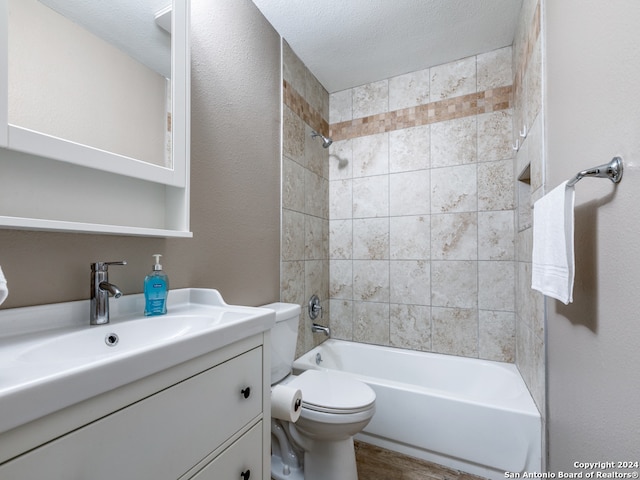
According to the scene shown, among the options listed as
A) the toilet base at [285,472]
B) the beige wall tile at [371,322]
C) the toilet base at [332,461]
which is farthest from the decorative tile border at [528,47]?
the toilet base at [285,472]

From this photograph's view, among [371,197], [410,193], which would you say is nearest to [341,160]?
[371,197]

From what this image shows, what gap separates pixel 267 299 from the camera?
175 centimetres

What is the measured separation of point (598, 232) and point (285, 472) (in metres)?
1.65

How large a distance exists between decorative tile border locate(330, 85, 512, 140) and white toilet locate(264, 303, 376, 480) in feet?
5.25

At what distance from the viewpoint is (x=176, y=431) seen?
0.66 m

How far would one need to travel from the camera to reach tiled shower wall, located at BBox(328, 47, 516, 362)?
2021mm

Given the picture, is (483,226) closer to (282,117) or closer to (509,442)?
(509,442)

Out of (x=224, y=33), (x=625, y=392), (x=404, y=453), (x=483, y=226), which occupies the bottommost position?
(x=404, y=453)

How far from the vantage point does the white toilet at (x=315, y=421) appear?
50.7 inches

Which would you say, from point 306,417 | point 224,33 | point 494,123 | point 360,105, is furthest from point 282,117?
point 306,417

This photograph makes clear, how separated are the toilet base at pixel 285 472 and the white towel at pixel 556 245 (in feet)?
4.53

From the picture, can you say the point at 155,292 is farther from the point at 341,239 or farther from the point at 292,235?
the point at 341,239

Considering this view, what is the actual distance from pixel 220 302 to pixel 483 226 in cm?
175

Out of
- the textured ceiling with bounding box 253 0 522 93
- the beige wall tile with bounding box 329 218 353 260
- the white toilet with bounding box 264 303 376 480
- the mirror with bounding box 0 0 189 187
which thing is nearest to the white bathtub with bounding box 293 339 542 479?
the white toilet with bounding box 264 303 376 480
